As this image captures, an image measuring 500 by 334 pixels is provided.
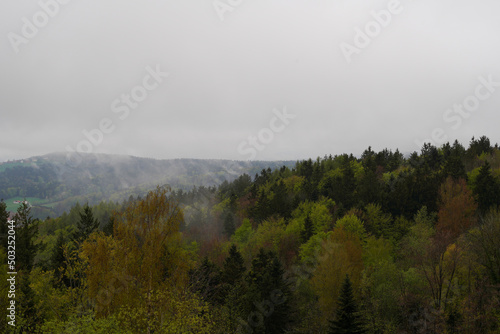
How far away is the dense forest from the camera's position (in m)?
20.2

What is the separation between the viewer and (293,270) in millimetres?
46219

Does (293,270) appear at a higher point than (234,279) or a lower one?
lower

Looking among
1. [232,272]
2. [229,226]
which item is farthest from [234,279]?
[229,226]

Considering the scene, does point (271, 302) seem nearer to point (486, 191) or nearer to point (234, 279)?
point (234, 279)

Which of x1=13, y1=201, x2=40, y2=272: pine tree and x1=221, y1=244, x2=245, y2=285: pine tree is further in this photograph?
x1=221, y1=244, x2=245, y2=285: pine tree

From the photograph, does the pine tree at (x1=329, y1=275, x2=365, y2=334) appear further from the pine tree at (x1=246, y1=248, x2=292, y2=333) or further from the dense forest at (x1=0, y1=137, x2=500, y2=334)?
the pine tree at (x1=246, y1=248, x2=292, y2=333)

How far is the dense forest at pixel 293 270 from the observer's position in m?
20.2

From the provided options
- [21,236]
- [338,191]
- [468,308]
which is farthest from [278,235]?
[21,236]

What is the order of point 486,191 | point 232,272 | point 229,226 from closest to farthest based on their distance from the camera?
point 232,272 → point 486,191 → point 229,226

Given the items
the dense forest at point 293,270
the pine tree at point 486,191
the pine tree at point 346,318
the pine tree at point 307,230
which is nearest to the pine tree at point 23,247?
the dense forest at point 293,270

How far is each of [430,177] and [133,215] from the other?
66.2 m

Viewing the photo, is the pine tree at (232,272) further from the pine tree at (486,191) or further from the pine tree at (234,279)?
the pine tree at (486,191)

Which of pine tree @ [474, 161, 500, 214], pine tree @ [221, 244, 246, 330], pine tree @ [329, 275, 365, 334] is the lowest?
pine tree @ [221, 244, 246, 330]

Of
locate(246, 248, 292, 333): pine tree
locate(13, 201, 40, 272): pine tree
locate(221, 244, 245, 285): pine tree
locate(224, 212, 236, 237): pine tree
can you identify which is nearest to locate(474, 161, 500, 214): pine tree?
locate(246, 248, 292, 333): pine tree
